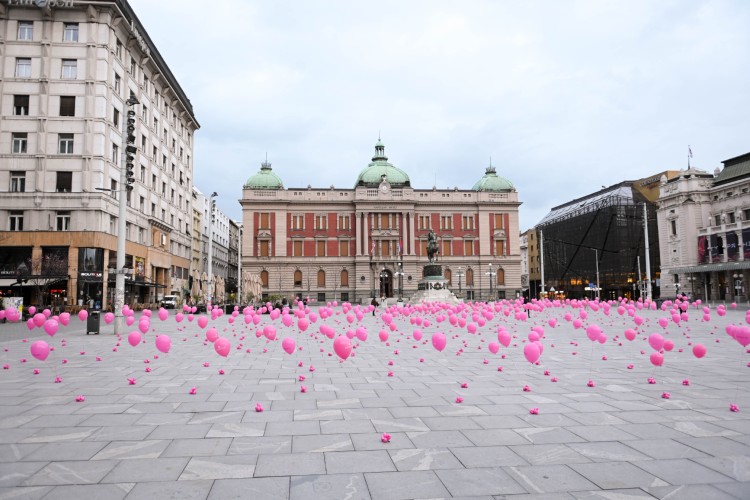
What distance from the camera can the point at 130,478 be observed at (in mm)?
5219

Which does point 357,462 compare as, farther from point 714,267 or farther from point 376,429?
point 714,267

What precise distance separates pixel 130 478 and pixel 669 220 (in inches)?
3430

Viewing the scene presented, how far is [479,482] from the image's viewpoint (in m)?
5.12

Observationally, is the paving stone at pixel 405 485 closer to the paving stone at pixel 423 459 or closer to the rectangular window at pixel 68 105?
the paving stone at pixel 423 459

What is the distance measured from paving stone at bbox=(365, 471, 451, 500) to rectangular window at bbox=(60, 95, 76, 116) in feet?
147

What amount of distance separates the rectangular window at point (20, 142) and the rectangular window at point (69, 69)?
5591mm

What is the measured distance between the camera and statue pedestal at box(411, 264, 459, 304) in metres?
46.1

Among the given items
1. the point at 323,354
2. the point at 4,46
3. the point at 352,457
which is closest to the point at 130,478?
the point at 352,457

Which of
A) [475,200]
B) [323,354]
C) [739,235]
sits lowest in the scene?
[323,354]

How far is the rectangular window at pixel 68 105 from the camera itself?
40.7m

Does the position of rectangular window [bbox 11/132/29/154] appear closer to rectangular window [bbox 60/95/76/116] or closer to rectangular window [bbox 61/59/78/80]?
rectangular window [bbox 60/95/76/116]

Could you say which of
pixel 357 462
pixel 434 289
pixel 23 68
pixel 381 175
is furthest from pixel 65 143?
pixel 381 175

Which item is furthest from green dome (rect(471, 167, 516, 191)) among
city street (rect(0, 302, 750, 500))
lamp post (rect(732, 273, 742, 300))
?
city street (rect(0, 302, 750, 500))

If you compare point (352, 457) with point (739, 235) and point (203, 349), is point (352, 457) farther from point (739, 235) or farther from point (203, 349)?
point (739, 235)
